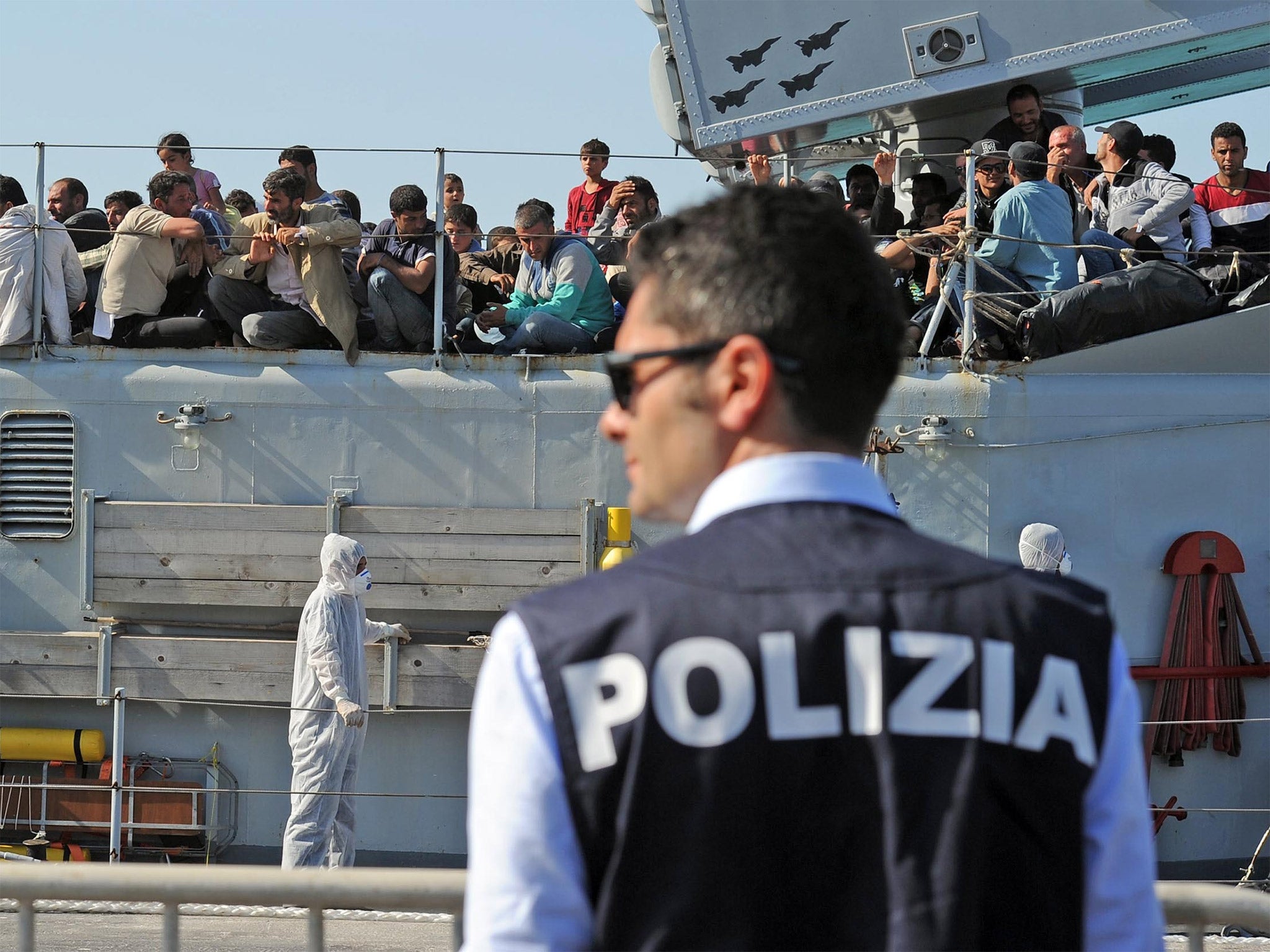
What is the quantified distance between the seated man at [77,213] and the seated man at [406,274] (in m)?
1.96

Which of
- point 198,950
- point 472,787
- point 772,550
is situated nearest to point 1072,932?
point 772,550

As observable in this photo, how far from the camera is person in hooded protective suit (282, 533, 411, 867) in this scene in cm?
727

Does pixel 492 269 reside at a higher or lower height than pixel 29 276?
higher

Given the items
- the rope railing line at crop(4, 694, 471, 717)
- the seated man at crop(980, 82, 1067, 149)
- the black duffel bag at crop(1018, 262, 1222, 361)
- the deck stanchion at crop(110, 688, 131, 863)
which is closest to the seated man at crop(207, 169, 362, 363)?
the rope railing line at crop(4, 694, 471, 717)

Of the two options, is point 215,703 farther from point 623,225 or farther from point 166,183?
point 623,225

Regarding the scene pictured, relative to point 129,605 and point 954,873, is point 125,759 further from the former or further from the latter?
point 954,873

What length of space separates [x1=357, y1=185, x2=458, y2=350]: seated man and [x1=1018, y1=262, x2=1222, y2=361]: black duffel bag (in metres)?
3.38

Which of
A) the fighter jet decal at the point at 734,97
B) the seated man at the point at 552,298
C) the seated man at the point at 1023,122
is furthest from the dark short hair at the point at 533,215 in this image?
the seated man at the point at 1023,122

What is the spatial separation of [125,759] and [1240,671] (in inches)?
250

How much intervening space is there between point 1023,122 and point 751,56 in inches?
69.8

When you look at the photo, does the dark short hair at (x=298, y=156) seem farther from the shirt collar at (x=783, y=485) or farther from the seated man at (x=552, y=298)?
the shirt collar at (x=783, y=485)

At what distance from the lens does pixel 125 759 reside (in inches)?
321

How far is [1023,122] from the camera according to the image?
8.74 meters

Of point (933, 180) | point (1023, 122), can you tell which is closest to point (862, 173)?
point (933, 180)
